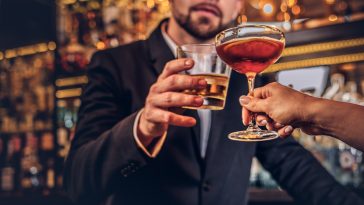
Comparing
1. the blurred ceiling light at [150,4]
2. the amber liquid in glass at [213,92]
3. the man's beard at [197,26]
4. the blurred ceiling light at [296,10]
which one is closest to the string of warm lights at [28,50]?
the blurred ceiling light at [150,4]

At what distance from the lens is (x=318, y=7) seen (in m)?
4.27

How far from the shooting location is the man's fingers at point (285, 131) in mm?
1346

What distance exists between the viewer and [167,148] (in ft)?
6.03

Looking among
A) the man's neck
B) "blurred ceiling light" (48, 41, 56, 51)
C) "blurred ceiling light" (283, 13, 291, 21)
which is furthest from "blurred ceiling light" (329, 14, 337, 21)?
"blurred ceiling light" (48, 41, 56, 51)

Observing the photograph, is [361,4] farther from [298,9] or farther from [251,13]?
[251,13]

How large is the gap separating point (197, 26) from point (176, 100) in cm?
85

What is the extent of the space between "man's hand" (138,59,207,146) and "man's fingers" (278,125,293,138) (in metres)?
0.27

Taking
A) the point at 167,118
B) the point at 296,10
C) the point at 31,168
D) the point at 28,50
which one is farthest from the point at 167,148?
the point at 28,50

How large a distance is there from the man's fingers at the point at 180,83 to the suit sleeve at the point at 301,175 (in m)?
0.83

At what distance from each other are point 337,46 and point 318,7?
0.82 m

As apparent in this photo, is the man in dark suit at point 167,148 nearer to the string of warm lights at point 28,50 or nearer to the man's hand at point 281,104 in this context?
the man's hand at point 281,104

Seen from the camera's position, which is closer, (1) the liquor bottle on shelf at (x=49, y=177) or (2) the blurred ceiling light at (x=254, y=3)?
(2) the blurred ceiling light at (x=254, y=3)

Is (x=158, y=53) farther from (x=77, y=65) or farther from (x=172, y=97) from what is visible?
(x=77, y=65)

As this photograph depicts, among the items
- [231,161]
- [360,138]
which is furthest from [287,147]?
[360,138]
